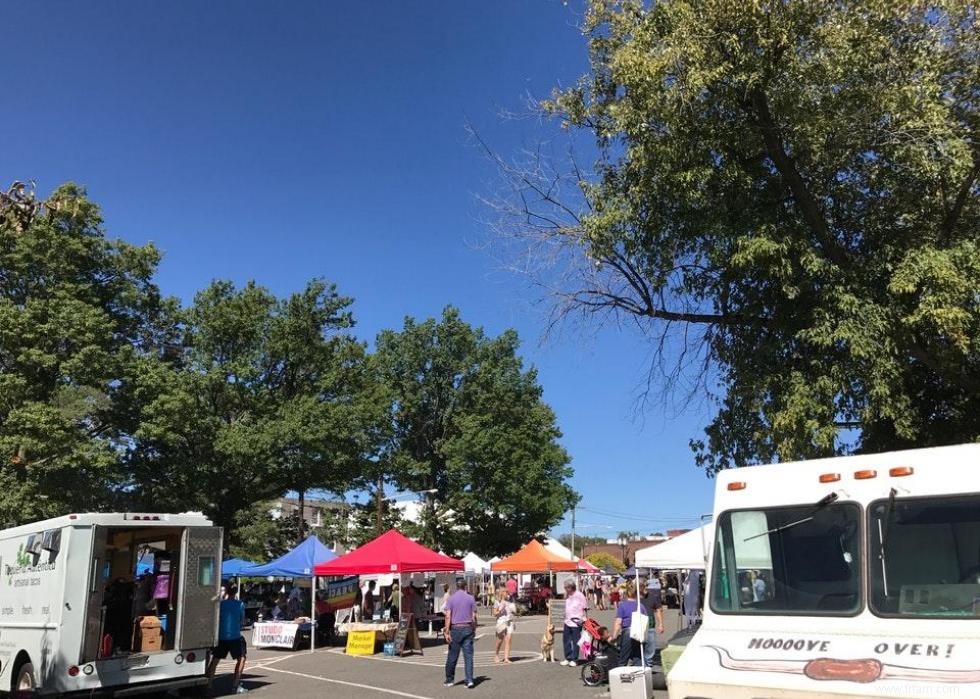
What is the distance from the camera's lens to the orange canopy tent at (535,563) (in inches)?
990

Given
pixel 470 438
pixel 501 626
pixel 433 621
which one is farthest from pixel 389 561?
pixel 470 438

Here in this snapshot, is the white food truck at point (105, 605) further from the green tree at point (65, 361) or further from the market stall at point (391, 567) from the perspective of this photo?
the green tree at point (65, 361)

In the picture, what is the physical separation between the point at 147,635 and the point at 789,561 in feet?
33.3

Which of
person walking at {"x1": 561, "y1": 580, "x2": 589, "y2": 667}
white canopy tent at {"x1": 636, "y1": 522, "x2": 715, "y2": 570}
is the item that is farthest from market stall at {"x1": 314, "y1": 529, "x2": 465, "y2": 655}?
white canopy tent at {"x1": 636, "y1": 522, "x2": 715, "y2": 570}

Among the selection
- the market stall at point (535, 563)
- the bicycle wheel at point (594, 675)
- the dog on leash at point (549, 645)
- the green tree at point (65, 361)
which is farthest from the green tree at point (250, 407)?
the bicycle wheel at point (594, 675)

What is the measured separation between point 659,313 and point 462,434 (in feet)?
114

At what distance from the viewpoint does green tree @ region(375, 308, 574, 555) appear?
1816 inches

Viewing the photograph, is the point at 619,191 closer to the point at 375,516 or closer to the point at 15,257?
the point at 15,257

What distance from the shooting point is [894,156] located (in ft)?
33.7

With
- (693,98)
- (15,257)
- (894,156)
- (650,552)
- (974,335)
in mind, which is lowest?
(650,552)

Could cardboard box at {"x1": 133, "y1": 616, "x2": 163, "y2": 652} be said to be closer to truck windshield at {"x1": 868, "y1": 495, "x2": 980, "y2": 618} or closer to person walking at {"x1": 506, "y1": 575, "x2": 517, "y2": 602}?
truck windshield at {"x1": 868, "y1": 495, "x2": 980, "y2": 618}

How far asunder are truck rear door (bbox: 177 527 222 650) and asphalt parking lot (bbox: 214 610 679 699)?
1.50 metres

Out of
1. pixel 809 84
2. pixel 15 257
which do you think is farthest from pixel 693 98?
pixel 15 257

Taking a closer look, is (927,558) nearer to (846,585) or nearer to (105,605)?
(846,585)
